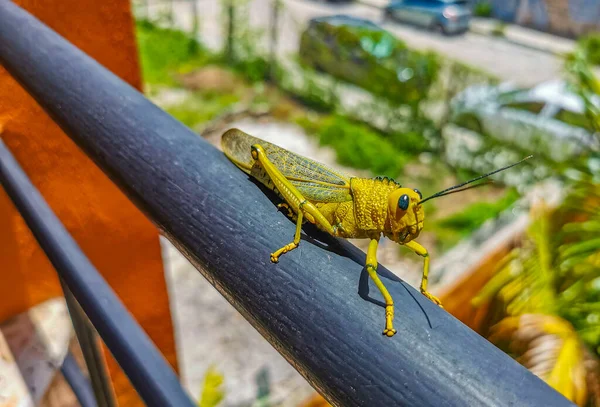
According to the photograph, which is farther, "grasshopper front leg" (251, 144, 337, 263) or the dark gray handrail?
"grasshopper front leg" (251, 144, 337, 263)

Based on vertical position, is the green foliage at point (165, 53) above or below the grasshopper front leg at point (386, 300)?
below

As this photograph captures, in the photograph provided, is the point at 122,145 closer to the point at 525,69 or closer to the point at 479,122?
the point at 479,122

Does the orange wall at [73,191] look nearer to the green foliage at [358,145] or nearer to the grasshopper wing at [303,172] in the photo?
the grasshopper wing at [303,172]

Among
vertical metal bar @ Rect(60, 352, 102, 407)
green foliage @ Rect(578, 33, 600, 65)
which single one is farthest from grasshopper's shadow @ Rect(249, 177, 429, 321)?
green foliage @ Rect(578, 33, 600, 65)

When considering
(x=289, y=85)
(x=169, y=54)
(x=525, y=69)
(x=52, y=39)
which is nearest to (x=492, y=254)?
(x=52, y=39)

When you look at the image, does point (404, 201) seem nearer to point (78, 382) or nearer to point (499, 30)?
point (78, 382)

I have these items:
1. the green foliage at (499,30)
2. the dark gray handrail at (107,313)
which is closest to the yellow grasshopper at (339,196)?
the dark gray handrail at (107,313)

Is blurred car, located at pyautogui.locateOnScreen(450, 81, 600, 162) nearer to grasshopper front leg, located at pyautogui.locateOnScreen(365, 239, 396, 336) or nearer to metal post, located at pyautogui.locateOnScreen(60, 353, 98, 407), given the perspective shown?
metal post, located at pyautogui.locateOnScreen(60, 353, 98, 407)
